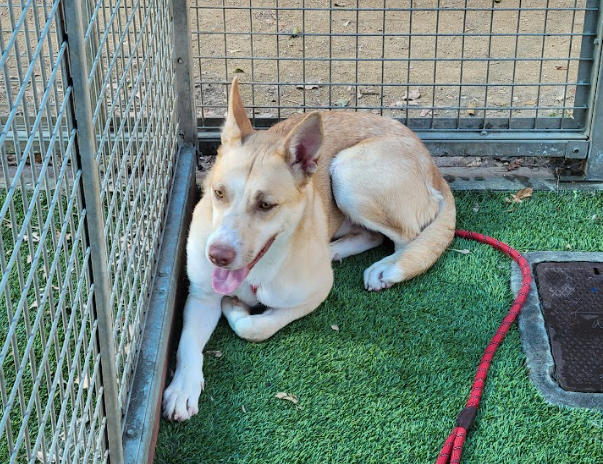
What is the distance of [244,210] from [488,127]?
7.68 feet

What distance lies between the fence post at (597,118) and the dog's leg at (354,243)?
145cm

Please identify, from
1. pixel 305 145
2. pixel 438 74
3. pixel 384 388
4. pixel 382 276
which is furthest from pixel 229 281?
pixel 438 74

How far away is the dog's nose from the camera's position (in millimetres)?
3148

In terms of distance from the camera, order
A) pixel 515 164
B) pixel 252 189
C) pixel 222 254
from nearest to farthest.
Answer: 1. pixel 222 254
2. pixel 252 189
3. pixel 515 164

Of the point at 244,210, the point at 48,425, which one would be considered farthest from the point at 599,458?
the point at 48,425

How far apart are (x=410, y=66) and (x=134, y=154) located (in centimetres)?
298

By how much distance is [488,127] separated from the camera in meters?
5.05

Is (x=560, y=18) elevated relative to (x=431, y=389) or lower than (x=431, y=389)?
elevated

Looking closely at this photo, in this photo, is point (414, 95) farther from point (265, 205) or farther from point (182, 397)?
point (182, 397)

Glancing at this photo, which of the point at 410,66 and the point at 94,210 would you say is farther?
the point at 410,66

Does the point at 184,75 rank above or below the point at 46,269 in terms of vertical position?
below

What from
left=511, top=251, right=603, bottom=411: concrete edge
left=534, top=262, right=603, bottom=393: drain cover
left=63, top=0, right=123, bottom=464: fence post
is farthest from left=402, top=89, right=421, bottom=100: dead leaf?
left=63, top=0, right=123, bottom=464: fence post

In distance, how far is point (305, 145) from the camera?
340cm

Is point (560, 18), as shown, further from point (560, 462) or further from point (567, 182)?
point (560, 462)
